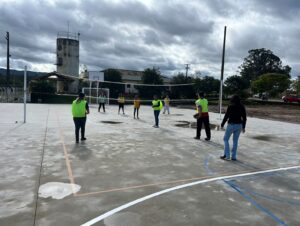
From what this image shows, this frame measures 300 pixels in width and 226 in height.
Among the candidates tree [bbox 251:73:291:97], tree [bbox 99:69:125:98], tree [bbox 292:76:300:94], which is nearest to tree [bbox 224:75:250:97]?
tree [bbox 251:73:291:97]

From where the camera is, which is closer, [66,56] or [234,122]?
[234,122]

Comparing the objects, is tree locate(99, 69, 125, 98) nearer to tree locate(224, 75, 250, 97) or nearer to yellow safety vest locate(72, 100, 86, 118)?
tree locate(224, 75, 250, 97)

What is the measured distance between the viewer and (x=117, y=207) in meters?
4.55

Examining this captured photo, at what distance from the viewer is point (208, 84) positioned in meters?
47.0

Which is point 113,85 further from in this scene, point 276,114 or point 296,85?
point 296,85

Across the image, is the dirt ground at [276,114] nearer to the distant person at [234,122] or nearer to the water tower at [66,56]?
the distant person at [234,122]

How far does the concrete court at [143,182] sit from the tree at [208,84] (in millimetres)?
36547

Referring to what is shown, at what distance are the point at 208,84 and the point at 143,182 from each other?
140 feet

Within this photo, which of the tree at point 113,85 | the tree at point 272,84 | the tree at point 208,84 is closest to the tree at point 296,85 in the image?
the tree at point 272,84

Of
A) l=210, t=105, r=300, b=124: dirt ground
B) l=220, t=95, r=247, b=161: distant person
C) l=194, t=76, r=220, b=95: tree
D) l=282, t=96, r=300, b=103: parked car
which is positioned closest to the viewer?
l=220, t=95, r=247, b=161: distant person

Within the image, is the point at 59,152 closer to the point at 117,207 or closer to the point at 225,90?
the point at 117,207

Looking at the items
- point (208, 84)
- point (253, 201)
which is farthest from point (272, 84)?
point (253, 201)

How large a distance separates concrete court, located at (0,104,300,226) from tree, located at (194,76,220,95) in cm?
3655

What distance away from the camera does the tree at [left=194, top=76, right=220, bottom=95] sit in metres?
46.4
